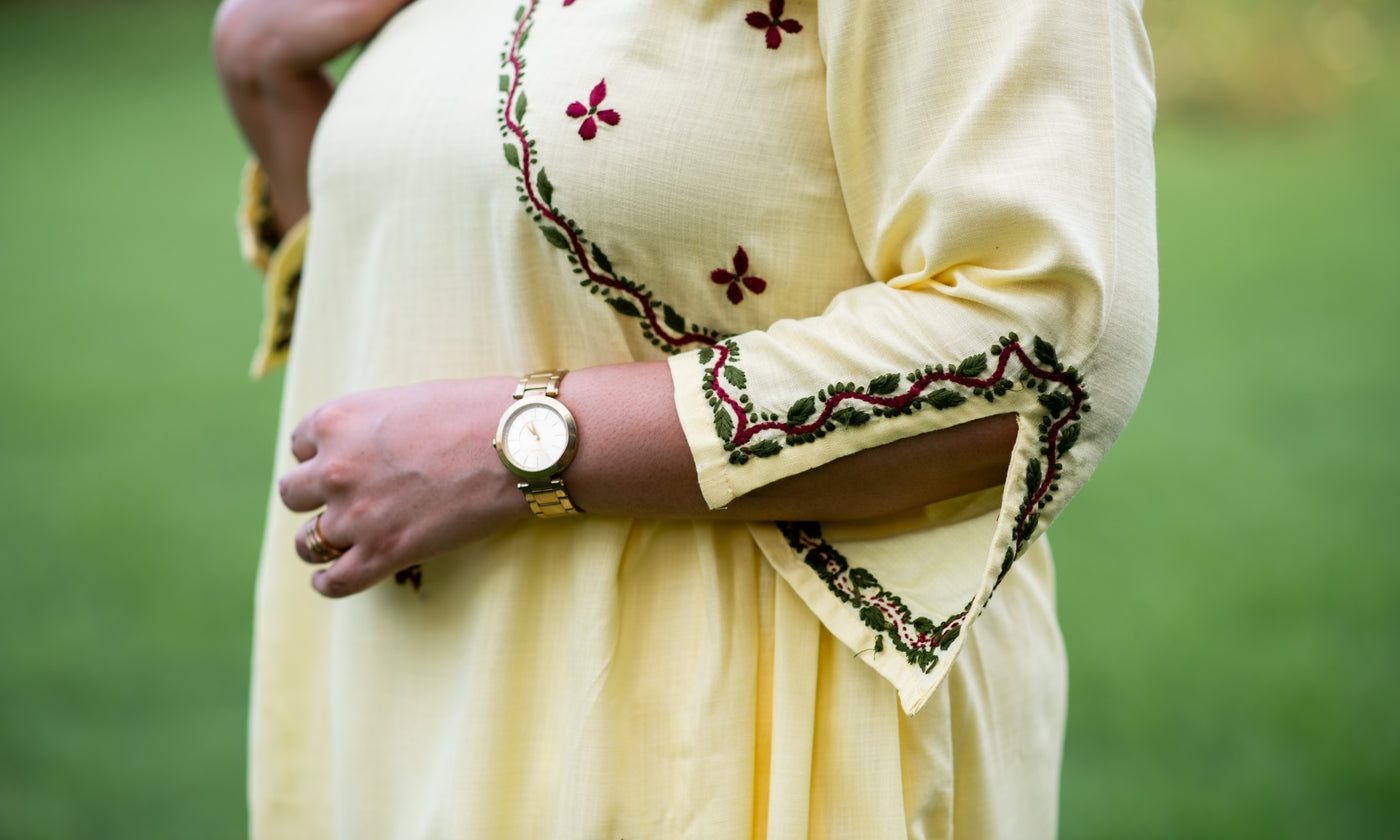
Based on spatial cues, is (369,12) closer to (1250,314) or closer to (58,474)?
(58,474)

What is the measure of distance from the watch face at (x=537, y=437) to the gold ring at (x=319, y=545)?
188 mm

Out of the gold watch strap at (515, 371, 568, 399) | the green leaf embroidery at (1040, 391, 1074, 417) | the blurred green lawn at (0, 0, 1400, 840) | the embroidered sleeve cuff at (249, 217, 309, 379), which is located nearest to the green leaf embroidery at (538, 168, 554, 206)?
the gold watch strap at (515, 371, 568, 399)

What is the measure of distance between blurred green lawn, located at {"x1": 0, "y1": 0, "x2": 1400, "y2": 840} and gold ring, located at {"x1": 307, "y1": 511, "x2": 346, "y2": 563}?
174 centimetres

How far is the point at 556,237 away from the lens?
74cm

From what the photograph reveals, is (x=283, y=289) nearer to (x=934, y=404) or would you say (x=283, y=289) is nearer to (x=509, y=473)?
(x=509, y=473)

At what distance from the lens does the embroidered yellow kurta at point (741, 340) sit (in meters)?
0.65

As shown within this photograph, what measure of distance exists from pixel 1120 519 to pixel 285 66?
2.76 m

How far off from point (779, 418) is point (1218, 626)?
2.47 meters

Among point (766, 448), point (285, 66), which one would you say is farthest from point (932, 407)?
point (285, 66)

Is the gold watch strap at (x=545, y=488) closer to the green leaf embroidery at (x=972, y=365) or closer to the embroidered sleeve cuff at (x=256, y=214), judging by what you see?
the green leaf embroidery at (x=972, y=365)

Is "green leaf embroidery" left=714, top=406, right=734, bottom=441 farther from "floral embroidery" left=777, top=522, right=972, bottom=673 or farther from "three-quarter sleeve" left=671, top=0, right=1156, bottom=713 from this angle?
"floral embroidery" left=777, top=522, right=972, bottom=673

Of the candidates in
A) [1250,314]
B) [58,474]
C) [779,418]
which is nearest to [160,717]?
[58,474]

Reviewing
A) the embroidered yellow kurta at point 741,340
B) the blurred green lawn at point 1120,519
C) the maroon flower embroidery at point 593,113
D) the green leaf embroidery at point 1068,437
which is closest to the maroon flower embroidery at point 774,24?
the embroidered yellow kurta at point 741,340

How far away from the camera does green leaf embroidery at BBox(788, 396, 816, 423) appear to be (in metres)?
0.68
